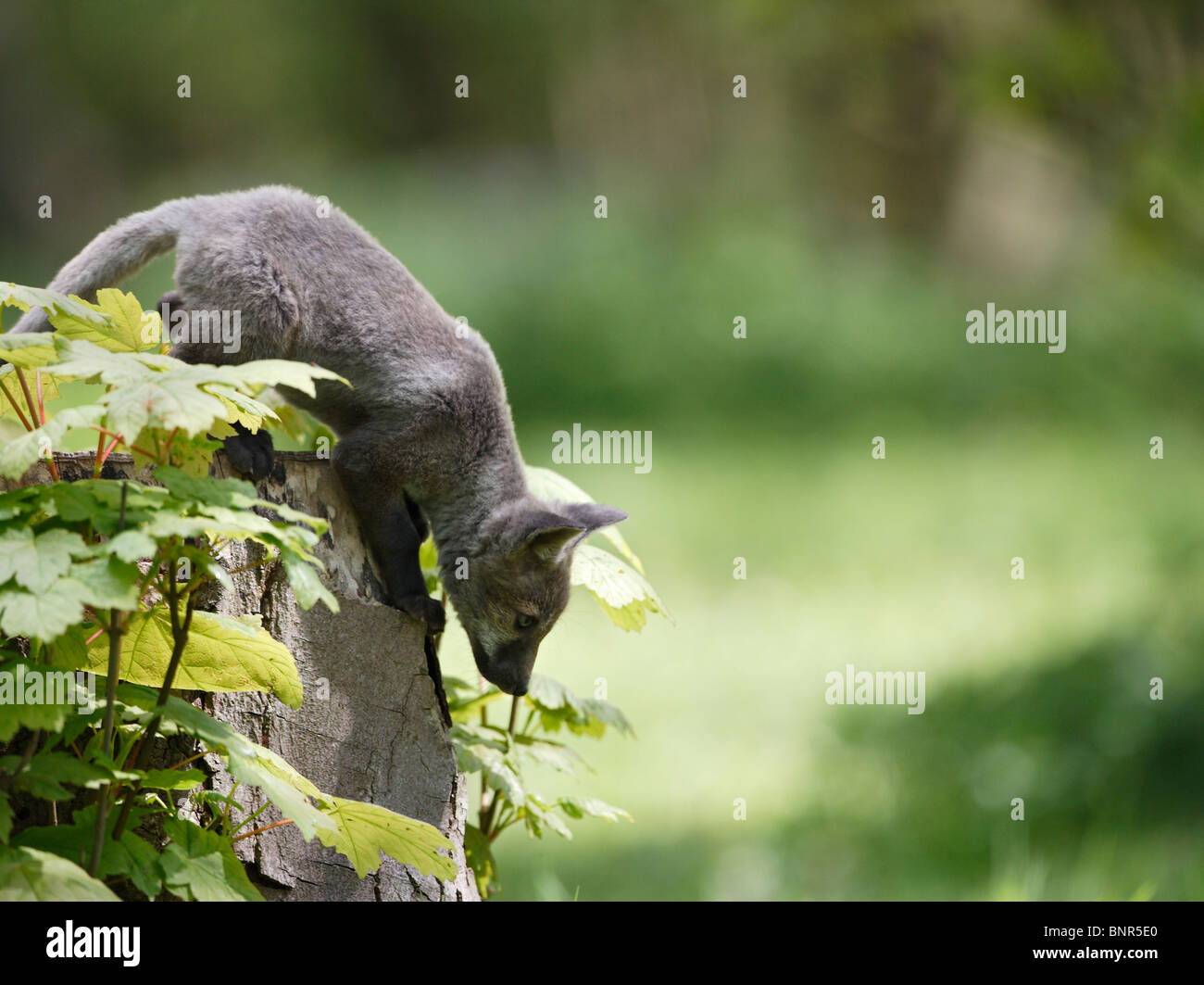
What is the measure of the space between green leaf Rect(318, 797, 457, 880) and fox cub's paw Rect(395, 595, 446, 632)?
86 cm

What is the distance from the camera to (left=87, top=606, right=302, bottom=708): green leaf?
233 cm

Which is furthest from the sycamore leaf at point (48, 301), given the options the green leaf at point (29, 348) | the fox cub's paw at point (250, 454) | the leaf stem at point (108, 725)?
the fox cub's paw at point (250, 454)

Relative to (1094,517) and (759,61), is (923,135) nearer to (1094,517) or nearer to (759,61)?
(759,61)

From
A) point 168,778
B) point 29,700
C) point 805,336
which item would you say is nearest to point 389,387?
point 168,778

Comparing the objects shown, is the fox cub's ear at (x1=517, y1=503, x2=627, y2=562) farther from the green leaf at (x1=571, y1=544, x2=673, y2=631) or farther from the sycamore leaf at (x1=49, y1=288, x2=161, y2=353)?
the sycamore leaf at (x1=49, y1=288, x2=161, y2=353)

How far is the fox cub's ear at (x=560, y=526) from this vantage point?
361 cm

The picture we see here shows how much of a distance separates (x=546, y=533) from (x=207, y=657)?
1424 mm

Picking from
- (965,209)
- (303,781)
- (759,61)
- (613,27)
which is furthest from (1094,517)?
(613,27)

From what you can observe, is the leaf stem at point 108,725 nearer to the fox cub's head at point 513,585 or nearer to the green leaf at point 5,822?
the green leaf at point 5,822

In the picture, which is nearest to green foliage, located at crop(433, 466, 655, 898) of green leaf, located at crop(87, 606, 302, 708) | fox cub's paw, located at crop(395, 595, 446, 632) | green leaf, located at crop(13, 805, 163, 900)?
fox cub's paw, located at crop(395, 595, 446, 632)

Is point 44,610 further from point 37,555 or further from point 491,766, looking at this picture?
point 491,766

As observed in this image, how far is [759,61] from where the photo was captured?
690 inches

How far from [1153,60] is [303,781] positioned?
17.6 feet

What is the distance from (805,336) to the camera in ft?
35.4
